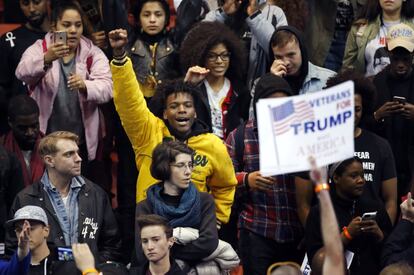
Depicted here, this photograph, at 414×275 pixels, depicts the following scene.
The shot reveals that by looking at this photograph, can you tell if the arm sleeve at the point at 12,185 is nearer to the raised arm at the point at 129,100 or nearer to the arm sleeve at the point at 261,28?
the raised arm at the point at 129,100

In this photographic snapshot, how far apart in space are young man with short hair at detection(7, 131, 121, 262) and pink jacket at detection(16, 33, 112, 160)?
1044 mm

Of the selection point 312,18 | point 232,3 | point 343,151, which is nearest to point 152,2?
point 232,3

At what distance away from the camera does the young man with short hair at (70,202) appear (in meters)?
11.4

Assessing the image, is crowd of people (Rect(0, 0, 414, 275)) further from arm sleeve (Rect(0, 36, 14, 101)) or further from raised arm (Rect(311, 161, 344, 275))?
raised arm (Rect(311, 161, 344, 275))

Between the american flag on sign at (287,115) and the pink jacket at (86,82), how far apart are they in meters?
4.14

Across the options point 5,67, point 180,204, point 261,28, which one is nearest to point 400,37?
Answer: point 261,28

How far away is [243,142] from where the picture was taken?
39.2 feet

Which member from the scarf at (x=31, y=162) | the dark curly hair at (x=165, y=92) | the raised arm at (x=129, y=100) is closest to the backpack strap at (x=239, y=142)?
the dark curly hair at (x=165, y=92)

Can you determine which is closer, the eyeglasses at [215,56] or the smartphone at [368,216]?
the smartphone at [368,216]

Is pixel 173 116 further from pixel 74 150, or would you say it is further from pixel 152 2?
pixel 152 2

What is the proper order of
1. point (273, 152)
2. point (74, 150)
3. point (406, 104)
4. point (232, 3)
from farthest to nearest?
point (232, 3), point (406, 104), point (74, 150), point (273, 152)

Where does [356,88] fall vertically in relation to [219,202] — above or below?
above

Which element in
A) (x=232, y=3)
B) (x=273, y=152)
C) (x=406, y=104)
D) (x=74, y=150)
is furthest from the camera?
(x=232, y=3)

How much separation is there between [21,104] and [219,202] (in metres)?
1.79
